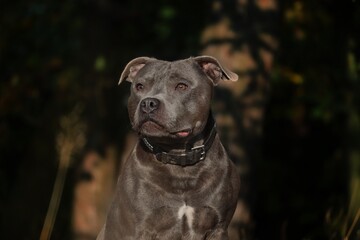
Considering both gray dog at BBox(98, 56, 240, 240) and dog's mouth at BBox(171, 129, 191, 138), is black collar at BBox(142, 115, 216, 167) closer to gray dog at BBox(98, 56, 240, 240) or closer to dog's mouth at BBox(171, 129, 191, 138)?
gray dog at BBox(98, 56, 240, 240)

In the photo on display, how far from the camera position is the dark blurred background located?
10.1 meters

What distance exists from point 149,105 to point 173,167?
0.57m

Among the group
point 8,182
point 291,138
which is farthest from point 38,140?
point 291,138

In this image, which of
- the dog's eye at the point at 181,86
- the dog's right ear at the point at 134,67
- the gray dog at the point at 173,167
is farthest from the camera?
the dog's right ear at the point at 134,67

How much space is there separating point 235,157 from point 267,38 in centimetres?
139

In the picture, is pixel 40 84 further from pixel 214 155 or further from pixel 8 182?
pixel 214 155

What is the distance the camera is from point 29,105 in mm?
16125

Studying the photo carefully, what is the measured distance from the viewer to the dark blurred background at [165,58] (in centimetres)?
1014

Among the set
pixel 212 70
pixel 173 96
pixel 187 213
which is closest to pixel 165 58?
pixel 212 70

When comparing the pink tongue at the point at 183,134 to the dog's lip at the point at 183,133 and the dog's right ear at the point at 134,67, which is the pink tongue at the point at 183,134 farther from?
the dog's right ear at the point at 134,67

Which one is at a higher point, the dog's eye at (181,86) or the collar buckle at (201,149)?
the dog's eye at (181,86)

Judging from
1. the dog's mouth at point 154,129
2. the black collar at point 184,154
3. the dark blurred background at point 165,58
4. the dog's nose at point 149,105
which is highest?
the dog's nose at point 149,105

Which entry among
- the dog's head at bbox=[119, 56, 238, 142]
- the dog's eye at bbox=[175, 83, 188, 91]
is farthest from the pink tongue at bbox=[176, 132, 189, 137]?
the dog's eye at bbox=[175, 83, 188, 91]

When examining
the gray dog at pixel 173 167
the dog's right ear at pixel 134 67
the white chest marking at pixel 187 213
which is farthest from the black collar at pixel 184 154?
the dog's right ear at pixel 134 67
